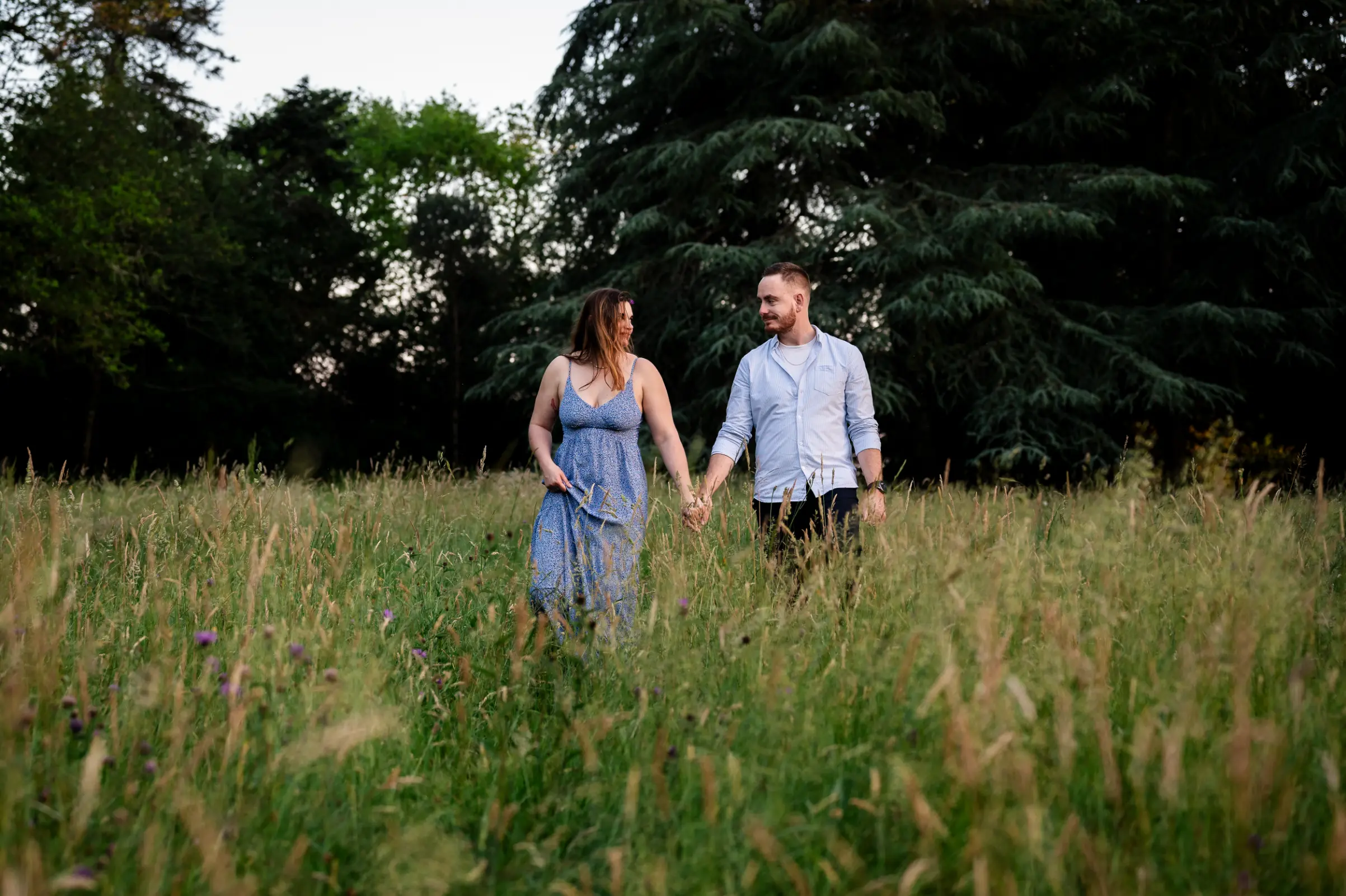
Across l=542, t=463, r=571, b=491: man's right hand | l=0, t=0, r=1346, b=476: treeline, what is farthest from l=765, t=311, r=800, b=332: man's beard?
l=0, t=0, r=1346, b=476: treeline

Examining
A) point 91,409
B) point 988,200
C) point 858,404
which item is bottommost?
point 91,409

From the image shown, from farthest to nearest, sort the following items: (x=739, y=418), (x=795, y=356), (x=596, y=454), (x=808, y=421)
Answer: (x=739, y=418) → (x=795, y=356) → (x=808, y=421) → (x=596, y=454)

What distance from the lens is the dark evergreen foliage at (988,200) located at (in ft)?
39.3

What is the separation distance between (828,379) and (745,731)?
2143 millimetres

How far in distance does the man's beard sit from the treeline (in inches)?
239

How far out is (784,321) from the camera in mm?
4246

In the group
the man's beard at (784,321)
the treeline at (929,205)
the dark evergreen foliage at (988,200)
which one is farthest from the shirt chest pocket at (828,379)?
the dark evergreen foliage at (988,200)

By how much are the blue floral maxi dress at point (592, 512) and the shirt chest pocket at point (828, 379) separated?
77 cm

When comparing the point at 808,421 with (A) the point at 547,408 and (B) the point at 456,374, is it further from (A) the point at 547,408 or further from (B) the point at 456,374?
(B) the point at 456,374

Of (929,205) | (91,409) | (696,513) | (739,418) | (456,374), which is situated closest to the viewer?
(696,513)

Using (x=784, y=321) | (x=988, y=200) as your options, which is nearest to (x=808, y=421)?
(x=784, y=321)

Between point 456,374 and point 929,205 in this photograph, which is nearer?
point 929,205

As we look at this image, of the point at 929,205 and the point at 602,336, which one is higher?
the point at 929,205

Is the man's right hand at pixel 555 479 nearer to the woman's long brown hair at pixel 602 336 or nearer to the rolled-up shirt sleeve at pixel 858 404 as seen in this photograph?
the woman's long brown hair at pixel 602 336
